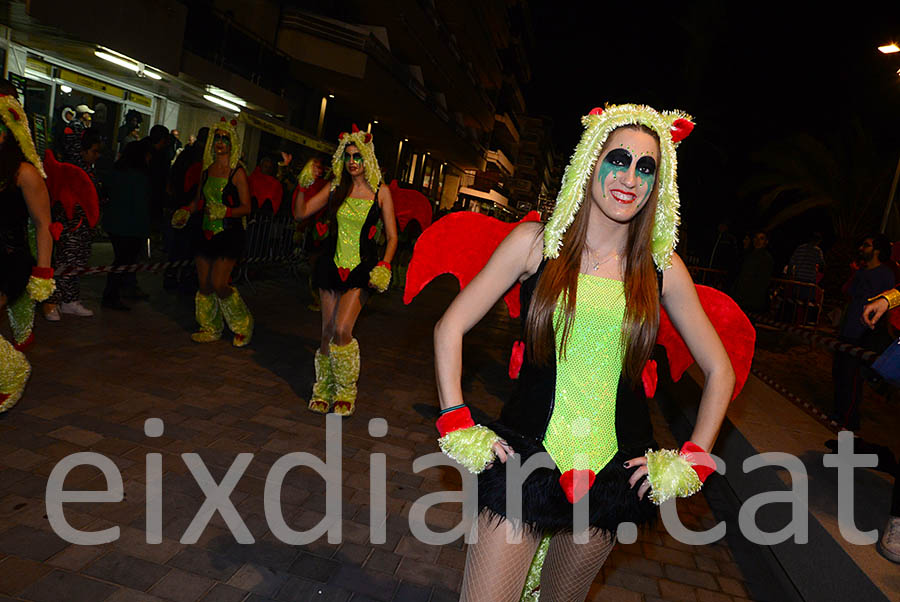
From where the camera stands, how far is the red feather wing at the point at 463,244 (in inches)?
A: 108

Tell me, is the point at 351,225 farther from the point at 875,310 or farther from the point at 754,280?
the point at 754,280

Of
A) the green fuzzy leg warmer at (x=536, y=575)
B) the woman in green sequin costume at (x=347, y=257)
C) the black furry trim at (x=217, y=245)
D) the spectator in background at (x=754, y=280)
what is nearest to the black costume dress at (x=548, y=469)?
the green fuzzy leg warmer at (x=536, y=575)

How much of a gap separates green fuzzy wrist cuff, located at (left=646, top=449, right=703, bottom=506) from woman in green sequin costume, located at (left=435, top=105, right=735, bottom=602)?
2cm

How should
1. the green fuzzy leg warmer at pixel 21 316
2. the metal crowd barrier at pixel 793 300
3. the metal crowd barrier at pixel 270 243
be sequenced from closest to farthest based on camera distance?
the green fuzzy leg warmer at pixel 21 316, the metal crowd barrier at pixel 270 243, the metal crowd barrier at pixel 793 300

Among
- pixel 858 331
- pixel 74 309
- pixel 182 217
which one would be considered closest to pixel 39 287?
pixel 182 217

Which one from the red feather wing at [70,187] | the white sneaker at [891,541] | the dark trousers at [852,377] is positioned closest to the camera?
the white sneaker at [891,541]

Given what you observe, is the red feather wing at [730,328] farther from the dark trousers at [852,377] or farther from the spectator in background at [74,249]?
the spectator in background at [74,249]

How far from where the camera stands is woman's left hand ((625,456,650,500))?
2191mm

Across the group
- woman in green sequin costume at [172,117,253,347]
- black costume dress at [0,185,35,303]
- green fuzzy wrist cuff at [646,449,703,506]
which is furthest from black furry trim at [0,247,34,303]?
green fuzzy wrist cuff at [646,449,703,506]

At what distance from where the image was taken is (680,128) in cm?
238

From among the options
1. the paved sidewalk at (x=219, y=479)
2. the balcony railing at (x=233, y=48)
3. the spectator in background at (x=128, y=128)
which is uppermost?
the balcony railing at (x=233, y=48)

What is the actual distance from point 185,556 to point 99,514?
0.60 metres

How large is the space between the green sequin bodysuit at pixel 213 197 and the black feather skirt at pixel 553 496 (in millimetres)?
5749

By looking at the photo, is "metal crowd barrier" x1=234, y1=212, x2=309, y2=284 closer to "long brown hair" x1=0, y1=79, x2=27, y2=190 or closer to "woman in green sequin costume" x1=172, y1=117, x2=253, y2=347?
"woman in green sequin costume" x1=172, y1=117, x2=253, y2=347
